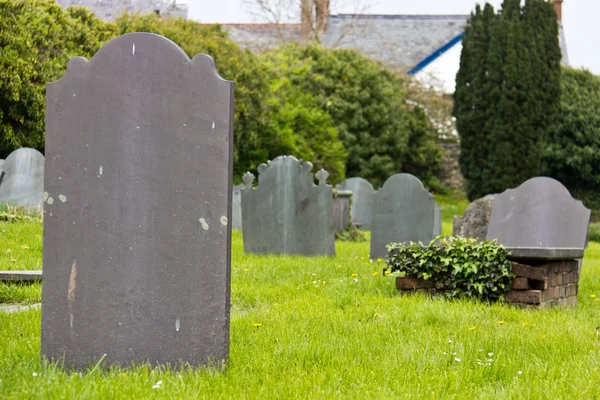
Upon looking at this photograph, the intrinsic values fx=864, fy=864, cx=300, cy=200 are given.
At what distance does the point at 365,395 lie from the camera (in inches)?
142

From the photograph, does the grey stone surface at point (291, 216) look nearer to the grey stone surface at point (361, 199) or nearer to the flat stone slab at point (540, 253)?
the flat stone slab at point (540, 253)

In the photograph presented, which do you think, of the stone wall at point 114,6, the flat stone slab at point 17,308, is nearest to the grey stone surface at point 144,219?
the flat stone slab at point 17,308

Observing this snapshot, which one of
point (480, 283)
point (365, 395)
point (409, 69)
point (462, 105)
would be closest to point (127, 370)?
point (365, 395)

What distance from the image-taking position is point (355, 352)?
445 centimetres

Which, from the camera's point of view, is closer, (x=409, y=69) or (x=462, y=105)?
(x=462, y=105)

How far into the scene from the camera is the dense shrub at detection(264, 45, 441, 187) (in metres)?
30.4

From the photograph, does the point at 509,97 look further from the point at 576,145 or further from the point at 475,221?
the point at 475,221

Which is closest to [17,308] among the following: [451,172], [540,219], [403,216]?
[540,219]

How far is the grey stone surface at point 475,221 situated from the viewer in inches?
480

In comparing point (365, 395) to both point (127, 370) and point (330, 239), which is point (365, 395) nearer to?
point (127, 370)

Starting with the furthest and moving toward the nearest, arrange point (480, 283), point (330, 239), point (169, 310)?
point (330, 239) → point (480, 283) → point (169, 310)

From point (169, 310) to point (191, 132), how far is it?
31.7 inches

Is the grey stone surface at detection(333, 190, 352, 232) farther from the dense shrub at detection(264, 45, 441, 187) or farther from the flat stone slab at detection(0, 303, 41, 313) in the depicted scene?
the dense shrub at detection(264, 45, 441, 187)

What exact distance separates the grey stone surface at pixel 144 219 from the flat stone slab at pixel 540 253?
3164 millimetres
